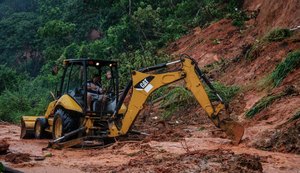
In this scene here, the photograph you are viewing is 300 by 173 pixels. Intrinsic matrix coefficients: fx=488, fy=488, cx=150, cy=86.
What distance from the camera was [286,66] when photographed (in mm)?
13789

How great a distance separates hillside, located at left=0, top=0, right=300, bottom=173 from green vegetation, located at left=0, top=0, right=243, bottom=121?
2.22m

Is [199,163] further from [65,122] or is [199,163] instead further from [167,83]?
[65,122]

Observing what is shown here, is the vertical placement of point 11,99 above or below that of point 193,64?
above

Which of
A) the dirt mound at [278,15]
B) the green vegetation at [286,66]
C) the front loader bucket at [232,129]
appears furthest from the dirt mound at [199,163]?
the dirt mound at [278,15]

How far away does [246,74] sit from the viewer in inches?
650

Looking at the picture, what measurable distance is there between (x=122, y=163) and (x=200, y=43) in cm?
1436

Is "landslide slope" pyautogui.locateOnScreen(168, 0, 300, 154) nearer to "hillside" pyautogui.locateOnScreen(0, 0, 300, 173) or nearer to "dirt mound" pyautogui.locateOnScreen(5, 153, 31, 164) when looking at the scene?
"hillside" pyautogui.locateOnScreen(0, 0, 300, 173)

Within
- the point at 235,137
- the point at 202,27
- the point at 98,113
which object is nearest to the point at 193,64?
the point at 235,137

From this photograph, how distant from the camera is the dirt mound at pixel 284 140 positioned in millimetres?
9094

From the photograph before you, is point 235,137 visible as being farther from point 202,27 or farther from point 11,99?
point 11,99

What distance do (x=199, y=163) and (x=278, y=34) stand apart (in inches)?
387

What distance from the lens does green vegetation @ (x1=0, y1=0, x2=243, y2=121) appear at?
80.6ft

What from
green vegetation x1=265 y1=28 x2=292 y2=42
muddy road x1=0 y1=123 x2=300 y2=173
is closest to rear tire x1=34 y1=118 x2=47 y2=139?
muddy road x1=0 y1=123 x2=300 y2=173

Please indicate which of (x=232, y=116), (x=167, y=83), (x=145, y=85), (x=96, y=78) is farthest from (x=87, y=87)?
(x=232, y=116)
